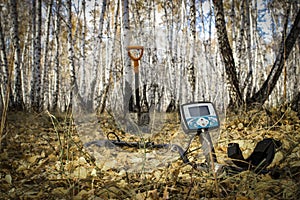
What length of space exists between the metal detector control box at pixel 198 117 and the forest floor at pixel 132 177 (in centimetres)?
12

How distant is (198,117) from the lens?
0.72m

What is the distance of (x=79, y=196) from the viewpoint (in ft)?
2.05

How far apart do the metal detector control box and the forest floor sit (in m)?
0.12

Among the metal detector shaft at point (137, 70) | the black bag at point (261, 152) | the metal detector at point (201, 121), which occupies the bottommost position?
the black bag at point (261, 152)

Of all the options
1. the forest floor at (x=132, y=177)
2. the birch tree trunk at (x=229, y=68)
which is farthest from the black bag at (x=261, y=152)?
the birch tree trunk at (x=229, y=68)

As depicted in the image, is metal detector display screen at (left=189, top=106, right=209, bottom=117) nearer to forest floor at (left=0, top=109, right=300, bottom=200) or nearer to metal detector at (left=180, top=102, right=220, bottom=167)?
metal detector at (left=180, top=102, right=220, bottom=167)

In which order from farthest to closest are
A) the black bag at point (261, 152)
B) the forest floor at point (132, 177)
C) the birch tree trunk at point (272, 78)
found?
1. the birch tree trunk at point (272, 78)
2. the black bag at point (261, 152)
3. the forest floor at point (132, 177)

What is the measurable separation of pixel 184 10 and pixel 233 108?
4374mm

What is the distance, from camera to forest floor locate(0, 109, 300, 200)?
1.97ft

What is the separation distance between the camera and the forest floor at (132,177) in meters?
0.60

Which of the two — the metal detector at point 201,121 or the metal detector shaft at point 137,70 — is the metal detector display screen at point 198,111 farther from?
the metal detector shaft at point 137,70

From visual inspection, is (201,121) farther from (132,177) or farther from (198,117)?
A: (132,177)

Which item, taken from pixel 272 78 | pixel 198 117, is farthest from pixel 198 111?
pixel 272 78

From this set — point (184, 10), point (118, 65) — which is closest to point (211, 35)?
point (184, 10)
